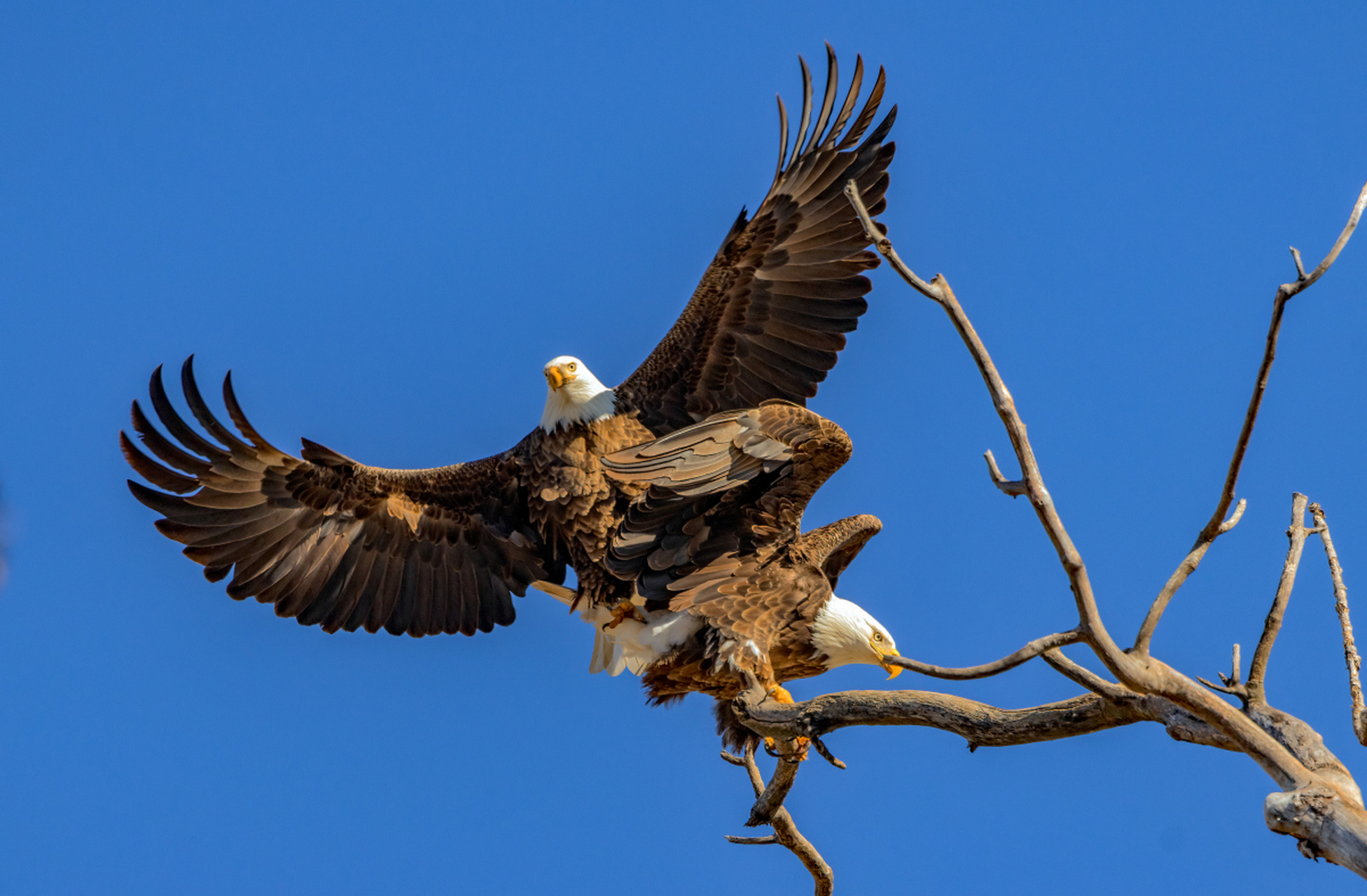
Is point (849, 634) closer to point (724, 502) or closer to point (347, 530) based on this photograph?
point (724, 502)

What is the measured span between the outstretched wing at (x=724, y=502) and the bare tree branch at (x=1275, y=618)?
2.03 metres

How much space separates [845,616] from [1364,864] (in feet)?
10.6

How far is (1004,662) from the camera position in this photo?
4258 mm

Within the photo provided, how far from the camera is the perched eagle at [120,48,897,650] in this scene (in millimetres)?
7375

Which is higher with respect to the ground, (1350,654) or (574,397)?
(574,397)

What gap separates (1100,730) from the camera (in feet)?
16.4

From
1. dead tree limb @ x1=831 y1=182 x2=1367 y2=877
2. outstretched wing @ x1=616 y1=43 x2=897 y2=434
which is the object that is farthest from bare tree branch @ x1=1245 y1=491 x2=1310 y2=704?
outstretched wing @ x1=616 y1=43 x2=897 y2=434

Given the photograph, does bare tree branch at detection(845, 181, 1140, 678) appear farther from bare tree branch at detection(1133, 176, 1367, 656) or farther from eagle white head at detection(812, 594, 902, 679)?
eagle white head at detection(812, 594, 902, 679)

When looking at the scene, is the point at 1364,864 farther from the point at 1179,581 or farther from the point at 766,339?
the point at 766,339

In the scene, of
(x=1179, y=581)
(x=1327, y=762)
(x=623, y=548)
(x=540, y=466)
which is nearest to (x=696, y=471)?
(x=623, y=548)

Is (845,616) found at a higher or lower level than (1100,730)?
higher

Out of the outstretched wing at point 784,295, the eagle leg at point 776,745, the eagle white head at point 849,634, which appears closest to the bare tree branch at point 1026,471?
the eagle leg at point 776,745

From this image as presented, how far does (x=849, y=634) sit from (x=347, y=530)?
2.87 meters

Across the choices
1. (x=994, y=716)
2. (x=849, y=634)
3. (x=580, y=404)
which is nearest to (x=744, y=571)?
(x=849, y=634)
